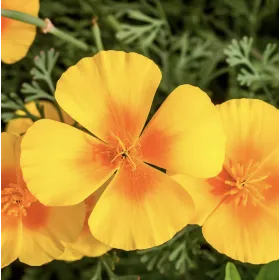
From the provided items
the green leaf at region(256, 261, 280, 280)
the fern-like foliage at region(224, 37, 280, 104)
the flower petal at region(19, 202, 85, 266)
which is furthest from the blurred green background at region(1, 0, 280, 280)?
the flower petal at region(19, 202, 85, 266)

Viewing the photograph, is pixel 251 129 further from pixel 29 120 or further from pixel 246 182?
pixel 29 120

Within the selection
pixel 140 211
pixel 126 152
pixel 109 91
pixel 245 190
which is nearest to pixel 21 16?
pixel 109 91

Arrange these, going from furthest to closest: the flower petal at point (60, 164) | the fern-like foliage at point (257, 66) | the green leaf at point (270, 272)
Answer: the fern-like foliage at point (257, 66), the green leaf at point (270, 272), the flower petal at point (60, 164)

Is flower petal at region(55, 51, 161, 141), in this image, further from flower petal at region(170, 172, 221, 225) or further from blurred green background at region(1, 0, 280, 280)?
blurred green background at region(1, 0, 280, 280)

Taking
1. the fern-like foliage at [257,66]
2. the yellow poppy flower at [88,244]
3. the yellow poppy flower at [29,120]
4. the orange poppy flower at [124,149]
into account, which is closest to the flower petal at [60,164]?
the orange poppy flower at [124,149]

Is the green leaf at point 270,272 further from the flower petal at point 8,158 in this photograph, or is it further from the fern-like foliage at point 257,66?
the flower petal at point 8,158

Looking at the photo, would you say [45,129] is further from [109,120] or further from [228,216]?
[228,216]
